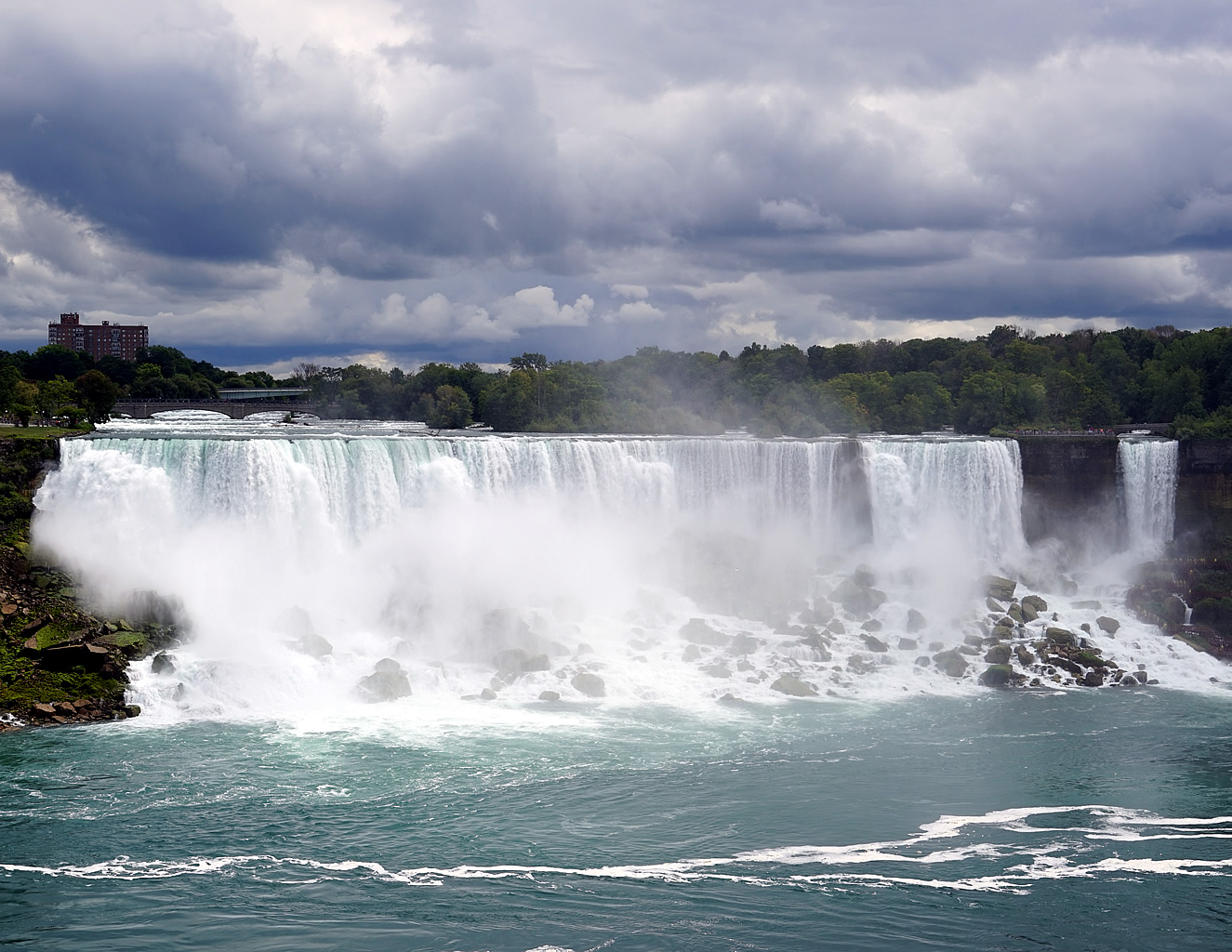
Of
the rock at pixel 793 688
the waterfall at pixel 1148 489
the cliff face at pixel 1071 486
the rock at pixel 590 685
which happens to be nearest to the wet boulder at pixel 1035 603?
the cliff face at pixel 1071 486

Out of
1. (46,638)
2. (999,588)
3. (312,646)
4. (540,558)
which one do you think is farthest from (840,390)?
(46,638)

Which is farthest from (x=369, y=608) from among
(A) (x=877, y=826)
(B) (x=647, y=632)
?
(A) (x=877, y=826)

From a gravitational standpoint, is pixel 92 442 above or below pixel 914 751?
above

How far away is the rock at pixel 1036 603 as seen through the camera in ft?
136

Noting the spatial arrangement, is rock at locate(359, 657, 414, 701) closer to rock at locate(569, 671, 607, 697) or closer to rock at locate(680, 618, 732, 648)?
rock at locate(569, 671, 607, 697)

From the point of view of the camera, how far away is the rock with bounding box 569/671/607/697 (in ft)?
107

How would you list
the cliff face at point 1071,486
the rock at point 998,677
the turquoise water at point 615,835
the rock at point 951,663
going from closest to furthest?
the turquoise water at point 615,835 → the rock at point 998,677 → the rock at point 951,663 → the cliff face at point 1071,486

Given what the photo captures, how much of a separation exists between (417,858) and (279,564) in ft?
62.3

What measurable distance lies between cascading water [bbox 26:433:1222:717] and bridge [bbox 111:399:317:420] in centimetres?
3481

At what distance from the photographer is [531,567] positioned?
41.1m

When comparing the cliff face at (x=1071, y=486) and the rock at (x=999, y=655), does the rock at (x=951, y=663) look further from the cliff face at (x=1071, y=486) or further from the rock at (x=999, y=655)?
the cliff face at (x=1071, y=486)

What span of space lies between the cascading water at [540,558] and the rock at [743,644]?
0.08 metres

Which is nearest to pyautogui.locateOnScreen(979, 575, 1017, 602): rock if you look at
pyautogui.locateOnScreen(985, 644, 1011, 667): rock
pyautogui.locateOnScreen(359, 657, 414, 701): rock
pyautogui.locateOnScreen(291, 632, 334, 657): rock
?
pyautogui.locateOnScreen(985, 644, 1011, 667): rock

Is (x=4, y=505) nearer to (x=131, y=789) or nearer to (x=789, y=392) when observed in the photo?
(x=131, y=789)
